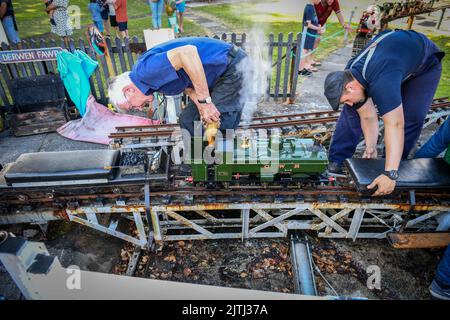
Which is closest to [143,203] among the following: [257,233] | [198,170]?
[198,170]

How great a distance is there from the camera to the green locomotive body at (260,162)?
362cm

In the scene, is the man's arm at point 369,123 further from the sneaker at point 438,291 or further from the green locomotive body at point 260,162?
the sneaker at point 438,291

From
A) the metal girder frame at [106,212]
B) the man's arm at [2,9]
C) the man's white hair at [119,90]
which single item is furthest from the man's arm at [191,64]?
the man's arm at [2,9]

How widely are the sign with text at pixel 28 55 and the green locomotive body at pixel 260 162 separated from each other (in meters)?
4.99

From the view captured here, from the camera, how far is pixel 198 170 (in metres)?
3.72

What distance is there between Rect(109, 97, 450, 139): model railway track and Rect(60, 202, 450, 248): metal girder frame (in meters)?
1.54

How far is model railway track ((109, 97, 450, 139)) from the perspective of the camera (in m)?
5.35

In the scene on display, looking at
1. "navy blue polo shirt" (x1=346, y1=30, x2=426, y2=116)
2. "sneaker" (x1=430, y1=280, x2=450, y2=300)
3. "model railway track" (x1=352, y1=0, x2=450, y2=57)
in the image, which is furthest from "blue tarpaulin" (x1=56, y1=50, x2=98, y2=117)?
"sneaker" (x1=430, y1=280, x2=450, y2=300)

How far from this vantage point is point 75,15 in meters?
14.3

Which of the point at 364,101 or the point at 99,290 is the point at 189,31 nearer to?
the point at 364,101

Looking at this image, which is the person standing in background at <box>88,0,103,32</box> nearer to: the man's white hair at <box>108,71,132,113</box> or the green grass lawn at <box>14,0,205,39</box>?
the green grass lawn at <box>14,0,205,39</box>

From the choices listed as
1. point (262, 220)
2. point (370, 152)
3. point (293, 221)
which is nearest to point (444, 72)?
point (370, 152)

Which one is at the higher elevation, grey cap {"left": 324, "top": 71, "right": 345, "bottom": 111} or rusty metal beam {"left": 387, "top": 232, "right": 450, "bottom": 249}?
grey cap {"left": 324, "top": 71, "right": 345, "bottom": 111}
